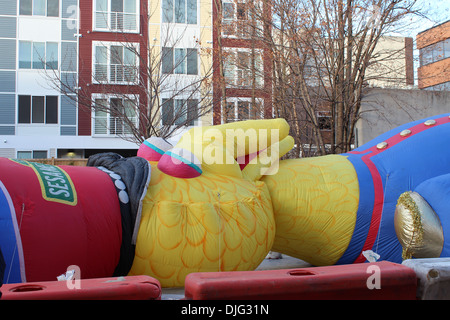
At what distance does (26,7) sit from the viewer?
2033 cm

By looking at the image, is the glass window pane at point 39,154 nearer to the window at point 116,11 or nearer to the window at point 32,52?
the window at point 32,52

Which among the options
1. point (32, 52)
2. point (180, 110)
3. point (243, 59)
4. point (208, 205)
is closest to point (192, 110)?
point (180, 110)

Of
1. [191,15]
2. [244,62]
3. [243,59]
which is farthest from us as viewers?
[191,15]

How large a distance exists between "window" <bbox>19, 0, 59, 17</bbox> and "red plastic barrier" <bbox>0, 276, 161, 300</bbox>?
2126 centimetres

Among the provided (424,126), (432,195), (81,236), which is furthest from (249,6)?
(81,236)

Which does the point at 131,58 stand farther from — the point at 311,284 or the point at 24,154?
the point at 311,284

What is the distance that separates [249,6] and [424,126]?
630 cm

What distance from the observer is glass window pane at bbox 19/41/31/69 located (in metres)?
20.3

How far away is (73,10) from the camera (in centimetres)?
2056

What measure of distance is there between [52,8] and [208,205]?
2049 centimetres

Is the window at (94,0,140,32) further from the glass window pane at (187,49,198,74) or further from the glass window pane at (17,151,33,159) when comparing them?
the glass window pane at (17,151,33,159)

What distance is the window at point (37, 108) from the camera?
20281 millimetres

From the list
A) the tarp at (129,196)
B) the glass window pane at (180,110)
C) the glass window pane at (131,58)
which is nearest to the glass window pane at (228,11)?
the glass window pane at (180,110)
